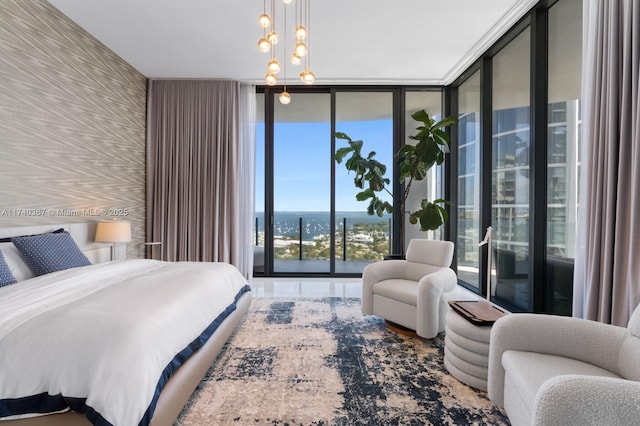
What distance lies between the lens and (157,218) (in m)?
4.41

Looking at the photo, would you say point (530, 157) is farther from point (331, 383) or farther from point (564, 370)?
point (331, 383)

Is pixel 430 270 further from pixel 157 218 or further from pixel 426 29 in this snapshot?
pixel 157 218

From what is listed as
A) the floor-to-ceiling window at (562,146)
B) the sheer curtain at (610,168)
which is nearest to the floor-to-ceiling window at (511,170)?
the floor-to-ceiling window at (562,146)

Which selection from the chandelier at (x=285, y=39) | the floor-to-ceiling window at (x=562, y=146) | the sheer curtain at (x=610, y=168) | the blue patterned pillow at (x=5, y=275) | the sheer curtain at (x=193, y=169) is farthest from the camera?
the sheer curtain at (x=193, y=169)

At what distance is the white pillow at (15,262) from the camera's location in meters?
2.24

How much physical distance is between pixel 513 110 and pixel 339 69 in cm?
217

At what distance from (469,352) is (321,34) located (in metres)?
3.25

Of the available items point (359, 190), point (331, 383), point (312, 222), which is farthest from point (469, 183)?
point (331, 383)

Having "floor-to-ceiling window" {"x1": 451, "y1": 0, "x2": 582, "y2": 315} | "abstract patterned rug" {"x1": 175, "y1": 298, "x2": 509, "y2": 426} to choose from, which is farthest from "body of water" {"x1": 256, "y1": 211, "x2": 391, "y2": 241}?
"abstract patterned rug" {"x1": 175, "y1": 298, "x2": 509, "y2": 426}

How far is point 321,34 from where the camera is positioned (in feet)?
10.7

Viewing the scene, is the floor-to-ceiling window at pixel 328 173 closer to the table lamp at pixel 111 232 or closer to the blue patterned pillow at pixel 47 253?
the table lamp at pixel 111 232

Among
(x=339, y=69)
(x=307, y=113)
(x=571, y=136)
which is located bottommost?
(x=571, y=136)

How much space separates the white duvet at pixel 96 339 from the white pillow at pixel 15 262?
614 mm

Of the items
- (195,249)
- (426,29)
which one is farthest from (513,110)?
(195,249)
